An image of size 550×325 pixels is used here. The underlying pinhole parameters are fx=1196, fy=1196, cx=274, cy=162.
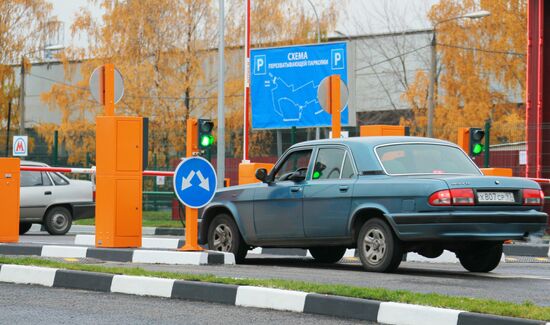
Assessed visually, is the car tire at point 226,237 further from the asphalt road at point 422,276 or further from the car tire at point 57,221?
the car tire at point 57,221

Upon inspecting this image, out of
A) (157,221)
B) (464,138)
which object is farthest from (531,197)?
(157,221)

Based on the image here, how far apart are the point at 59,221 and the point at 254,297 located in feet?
53.1

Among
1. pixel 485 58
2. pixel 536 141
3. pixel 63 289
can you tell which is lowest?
pixel 63 289

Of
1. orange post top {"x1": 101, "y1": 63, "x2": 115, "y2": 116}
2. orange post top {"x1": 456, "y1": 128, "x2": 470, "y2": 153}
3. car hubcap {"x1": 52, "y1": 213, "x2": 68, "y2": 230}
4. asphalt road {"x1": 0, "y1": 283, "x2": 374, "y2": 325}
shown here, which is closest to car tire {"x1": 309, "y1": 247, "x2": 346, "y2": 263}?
orange post top {"x1": 101, "y1": 63, "x2": 115, "y2": 116}

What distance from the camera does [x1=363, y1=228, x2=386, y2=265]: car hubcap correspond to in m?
12.6

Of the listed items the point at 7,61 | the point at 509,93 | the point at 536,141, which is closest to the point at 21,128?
the point at 7,61

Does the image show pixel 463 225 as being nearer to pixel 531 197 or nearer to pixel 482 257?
pixel 531 197

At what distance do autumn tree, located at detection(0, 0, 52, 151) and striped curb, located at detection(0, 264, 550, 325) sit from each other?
124ft

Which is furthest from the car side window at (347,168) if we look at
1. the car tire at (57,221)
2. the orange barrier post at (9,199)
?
the car tire at (57,221)

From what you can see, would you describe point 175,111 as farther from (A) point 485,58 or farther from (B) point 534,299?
(B) point 534,299

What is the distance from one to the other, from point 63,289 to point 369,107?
4217 cm

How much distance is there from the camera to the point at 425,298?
353 inches

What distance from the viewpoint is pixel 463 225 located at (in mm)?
12039

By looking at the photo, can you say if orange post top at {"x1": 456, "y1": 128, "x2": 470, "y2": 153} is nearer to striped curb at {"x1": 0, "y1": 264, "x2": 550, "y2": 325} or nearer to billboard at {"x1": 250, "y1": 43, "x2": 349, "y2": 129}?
billboard at {"x1": 250, "y1": 43, "x2": 349, "y2": 129}
